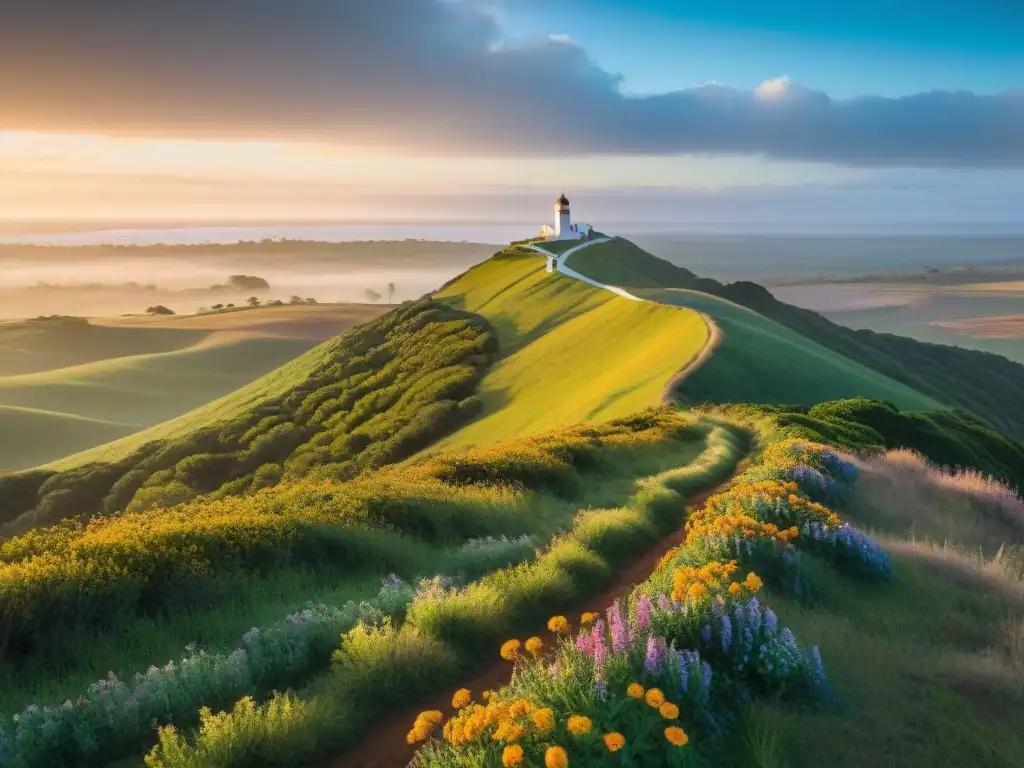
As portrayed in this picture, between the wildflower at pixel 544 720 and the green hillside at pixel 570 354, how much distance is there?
30.3 m

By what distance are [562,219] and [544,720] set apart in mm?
122101

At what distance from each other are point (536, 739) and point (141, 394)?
16136 cm

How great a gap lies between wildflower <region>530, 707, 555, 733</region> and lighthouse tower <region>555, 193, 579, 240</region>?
120 meters

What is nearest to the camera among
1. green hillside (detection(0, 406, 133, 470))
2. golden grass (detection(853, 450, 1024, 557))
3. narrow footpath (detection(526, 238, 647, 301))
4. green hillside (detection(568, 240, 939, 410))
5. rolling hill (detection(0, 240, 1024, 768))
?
rolling hill (detection(0, 240, 1024, 768))

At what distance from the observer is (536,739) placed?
4.85m

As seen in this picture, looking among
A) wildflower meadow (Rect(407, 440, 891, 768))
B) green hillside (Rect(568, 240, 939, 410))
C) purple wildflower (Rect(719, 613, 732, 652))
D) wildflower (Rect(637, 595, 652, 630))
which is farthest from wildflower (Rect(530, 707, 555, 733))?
green hillside (Rect(568, 240, 939, 410))

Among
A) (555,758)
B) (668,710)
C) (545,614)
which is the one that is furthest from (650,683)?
(545,614)

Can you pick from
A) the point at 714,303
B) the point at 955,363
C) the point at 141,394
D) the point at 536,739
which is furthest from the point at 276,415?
the point at 955,363

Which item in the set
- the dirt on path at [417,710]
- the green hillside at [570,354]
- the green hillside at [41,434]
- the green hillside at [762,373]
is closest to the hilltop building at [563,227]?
the green hillside at [570,354]

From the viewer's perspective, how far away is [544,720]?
187 inches

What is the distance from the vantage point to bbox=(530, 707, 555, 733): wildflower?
187 inches

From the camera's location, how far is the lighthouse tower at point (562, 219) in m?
123

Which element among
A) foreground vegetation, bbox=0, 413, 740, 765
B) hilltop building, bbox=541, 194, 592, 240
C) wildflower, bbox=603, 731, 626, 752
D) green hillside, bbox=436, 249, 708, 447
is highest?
hilltop building, bbox=541, 194, 592, 240

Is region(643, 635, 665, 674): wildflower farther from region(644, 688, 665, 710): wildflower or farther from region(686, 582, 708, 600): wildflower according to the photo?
region(686, 582, 708, 600): wildflower
